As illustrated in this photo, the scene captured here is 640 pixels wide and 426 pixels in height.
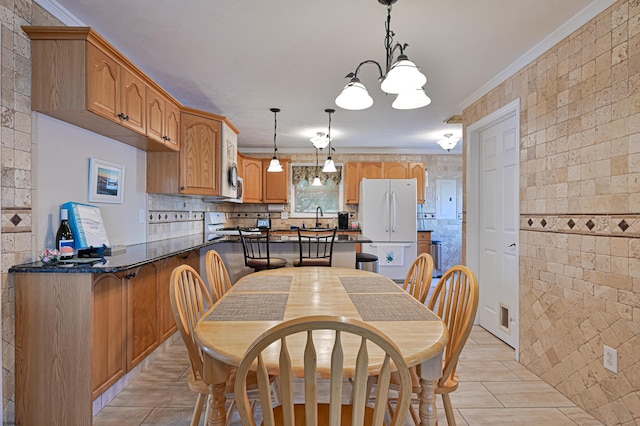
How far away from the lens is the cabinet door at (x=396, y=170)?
6094 mm

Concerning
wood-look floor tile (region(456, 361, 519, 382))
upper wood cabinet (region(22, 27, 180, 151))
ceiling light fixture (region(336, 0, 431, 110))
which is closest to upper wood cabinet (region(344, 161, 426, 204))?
wood-look floor tile (region(456, 361, 519, 382))

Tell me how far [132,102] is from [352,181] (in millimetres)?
4204

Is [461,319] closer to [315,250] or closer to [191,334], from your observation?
[191,334]

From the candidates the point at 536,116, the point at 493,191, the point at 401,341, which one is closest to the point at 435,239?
the point at 493,191

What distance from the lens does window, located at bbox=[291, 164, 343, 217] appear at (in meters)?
6.38

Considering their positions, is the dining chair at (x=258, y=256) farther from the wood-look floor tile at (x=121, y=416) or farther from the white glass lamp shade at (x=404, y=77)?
the white glass lamp shade at (x=404, y=77)

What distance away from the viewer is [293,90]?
3.35 meters

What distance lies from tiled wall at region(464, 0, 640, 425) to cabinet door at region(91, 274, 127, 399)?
9.03 feet

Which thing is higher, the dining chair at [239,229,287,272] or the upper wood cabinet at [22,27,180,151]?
the upper wood cabinet at [22,27,180,151]

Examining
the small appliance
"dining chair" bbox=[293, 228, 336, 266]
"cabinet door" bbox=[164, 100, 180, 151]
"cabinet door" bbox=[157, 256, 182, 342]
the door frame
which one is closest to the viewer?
"cabinet door" bbox=[157, 256, 182, 342]

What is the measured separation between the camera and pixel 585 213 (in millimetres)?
2061

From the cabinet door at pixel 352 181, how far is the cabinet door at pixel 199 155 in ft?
9.61

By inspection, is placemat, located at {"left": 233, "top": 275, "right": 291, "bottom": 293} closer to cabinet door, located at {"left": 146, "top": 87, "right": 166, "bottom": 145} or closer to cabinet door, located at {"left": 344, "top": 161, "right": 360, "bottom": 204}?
cabinet door, located at {"left": 146, "top": 87, "right": 166, "bottom": 145}

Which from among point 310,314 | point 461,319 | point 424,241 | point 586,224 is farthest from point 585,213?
point 424,241
